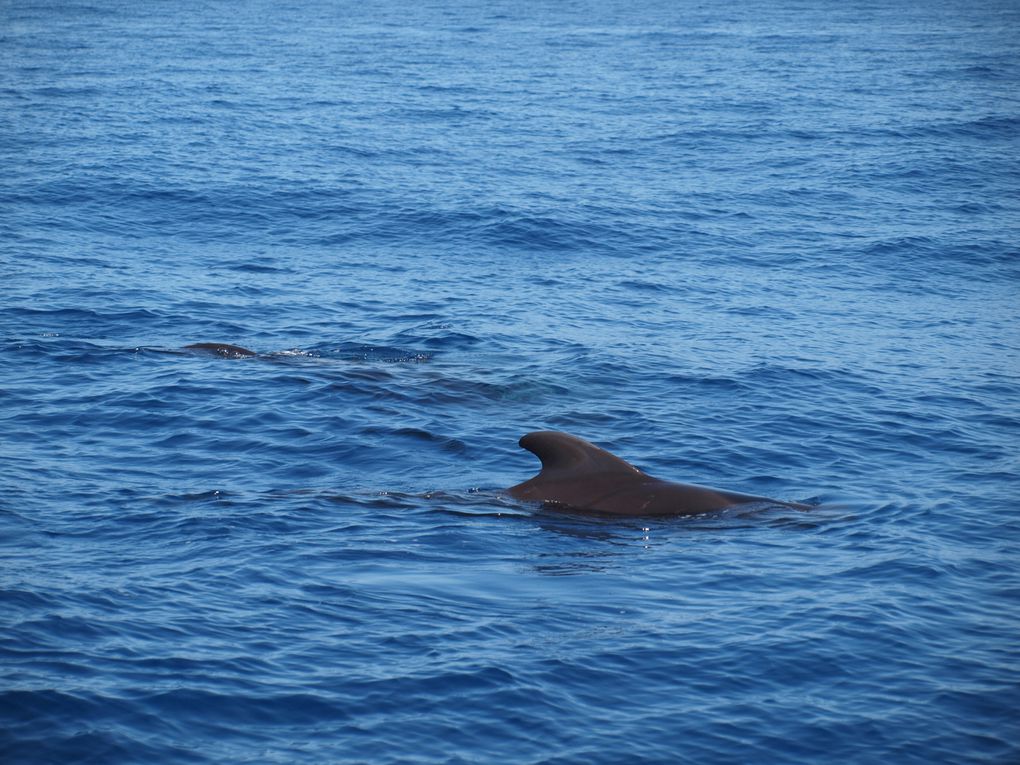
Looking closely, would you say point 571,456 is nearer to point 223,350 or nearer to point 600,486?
point 600,486

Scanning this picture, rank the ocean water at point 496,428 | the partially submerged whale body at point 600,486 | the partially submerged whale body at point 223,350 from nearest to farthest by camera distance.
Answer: the ocean water at point 496,428 → the partially submerged whale body at point 600,486 → the partially submerged whale body at point 223,350

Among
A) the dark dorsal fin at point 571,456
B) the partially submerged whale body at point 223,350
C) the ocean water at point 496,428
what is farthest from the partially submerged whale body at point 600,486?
the partially submerged whale body at point 223,350

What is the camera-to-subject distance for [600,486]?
48.5 ft

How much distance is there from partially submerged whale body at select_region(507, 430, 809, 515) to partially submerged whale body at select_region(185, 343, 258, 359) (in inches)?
333

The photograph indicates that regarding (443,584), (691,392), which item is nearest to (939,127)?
(691,392)

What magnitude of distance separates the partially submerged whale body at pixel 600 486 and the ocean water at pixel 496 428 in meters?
0.28

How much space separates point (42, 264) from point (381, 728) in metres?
20.5

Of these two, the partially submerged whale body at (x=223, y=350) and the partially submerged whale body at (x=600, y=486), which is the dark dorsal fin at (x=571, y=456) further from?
the partially submerged whale body at (x=223, y=350)

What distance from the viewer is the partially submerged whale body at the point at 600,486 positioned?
14.7m

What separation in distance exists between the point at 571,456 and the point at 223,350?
9089 millimetres

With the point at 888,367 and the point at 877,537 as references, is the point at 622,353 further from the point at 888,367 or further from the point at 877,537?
the point at 877,537

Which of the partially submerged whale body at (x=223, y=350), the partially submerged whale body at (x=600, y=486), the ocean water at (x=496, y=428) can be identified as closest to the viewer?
the ocean water at (x=496, y=428)

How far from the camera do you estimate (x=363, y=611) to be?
1226cm

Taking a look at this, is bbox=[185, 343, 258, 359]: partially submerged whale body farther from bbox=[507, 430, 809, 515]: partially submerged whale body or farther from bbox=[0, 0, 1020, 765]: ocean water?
bbox=[507, 430, 809, 515]: partially submerged whale body
